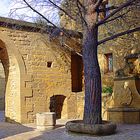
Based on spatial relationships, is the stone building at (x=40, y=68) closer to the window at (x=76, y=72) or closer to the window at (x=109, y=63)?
the window at (x=109, y=63)

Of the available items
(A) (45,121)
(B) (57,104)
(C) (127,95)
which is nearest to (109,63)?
(B) (57,104)

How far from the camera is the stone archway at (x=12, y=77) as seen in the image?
13.1 m

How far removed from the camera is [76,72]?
57.8 ft

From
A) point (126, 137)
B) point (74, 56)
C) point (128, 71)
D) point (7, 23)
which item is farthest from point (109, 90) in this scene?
point (126, 137)

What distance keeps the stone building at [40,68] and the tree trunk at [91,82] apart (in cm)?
346

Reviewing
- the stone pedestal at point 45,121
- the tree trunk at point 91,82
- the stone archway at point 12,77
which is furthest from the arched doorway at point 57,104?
the tree trunk at point 91,82

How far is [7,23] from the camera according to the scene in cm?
1296

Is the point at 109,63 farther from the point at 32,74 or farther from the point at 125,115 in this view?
the point at 125,115

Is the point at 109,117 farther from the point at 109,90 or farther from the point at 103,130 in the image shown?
the point at 103,130

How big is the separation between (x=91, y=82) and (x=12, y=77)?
5.39 metres

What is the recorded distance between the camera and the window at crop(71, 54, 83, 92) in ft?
57.1

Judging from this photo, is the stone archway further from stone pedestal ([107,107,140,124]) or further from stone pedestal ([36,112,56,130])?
stone pedestal ([107,107,140,124])

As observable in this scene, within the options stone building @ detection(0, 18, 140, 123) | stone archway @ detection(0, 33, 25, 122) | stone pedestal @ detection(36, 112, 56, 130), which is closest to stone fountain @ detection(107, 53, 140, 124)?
stone building @ detection(0, 18, 140, 123)

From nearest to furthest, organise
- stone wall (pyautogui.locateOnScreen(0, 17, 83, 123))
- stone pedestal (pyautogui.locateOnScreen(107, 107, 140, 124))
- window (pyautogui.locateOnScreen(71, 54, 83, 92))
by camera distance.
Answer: stone pedestal (pyautogui.locateOnScreen(107, 107, 140, 124)) → stone wall (pyautogui.locateOnScreen(0, 17, 83, 123)) → window (pyautogui.locateOnScreen(71, 54, 83, 92))
